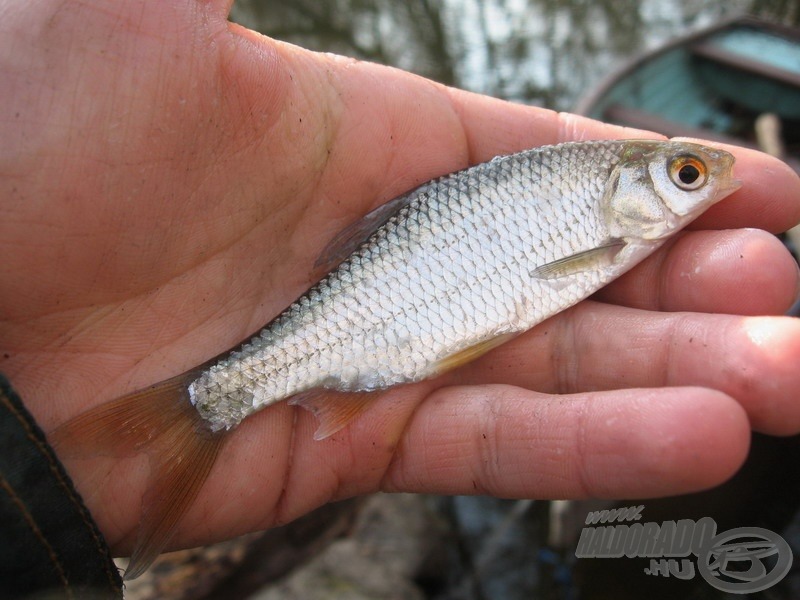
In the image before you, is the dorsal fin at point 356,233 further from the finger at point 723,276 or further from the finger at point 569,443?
the finger at point 723,276

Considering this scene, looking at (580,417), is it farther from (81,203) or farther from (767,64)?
(767,64)

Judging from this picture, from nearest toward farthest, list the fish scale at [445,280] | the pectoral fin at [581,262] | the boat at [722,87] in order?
the fish scale at [445,280]
the pectoral fin at [581,262]
the boat at [722,87]

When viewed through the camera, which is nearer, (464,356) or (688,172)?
(464,356)

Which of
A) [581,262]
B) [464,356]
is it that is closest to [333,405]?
[464,356]

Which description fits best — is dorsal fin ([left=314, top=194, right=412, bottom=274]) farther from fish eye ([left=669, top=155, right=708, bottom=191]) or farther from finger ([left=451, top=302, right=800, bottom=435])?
fish eye ([left=669, top=155, right=708, bottom=191])

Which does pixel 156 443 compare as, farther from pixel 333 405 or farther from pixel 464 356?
pixel 464 356

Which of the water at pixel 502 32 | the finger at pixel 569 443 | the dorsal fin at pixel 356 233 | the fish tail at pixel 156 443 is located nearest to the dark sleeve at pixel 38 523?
the fish tail at pixel 156 443
